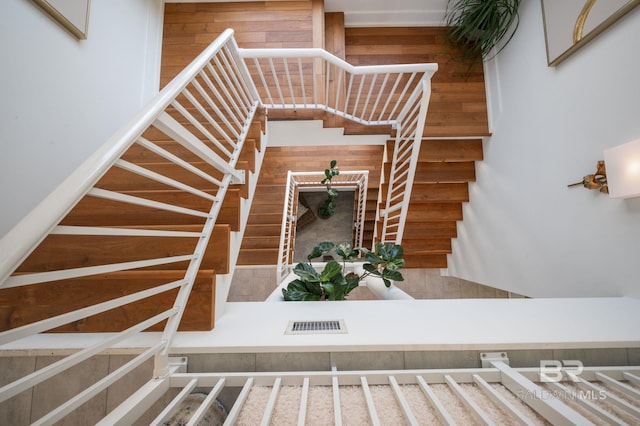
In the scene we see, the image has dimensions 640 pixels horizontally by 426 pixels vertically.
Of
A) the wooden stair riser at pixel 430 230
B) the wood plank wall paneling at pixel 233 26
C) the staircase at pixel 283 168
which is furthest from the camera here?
the staircase at pixel 283 168

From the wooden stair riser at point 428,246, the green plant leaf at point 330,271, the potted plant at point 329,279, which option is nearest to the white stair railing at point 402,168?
the potted plant at point 329,279

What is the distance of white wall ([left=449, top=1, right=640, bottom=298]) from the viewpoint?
4.75 ft

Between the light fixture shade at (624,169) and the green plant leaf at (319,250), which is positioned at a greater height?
the light fixture shade at (624,169)

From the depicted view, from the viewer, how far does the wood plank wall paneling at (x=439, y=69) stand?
2680mm

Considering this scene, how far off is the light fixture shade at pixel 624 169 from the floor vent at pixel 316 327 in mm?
1566

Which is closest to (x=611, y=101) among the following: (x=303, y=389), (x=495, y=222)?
(x=495, y=222)

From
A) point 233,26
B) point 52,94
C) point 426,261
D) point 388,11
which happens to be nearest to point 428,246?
point 426,261

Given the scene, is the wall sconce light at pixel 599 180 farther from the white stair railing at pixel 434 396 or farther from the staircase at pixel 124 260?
the staircase at pixel 124 260

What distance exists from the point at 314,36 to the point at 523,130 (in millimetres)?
2182

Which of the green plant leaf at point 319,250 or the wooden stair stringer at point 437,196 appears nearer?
the green plant leaf at point 319,250

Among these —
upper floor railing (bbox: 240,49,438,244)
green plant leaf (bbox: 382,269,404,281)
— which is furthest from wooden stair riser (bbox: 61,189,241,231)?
upper floor railing (bbox: 240,49,438,244)

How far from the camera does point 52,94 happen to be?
1.63 metres

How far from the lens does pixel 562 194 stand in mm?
1851

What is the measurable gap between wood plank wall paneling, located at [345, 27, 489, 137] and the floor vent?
2.19 metres
